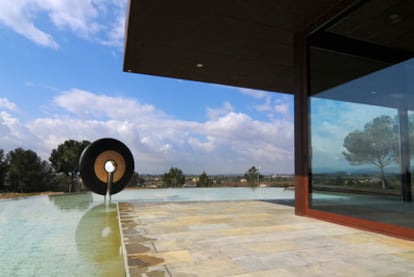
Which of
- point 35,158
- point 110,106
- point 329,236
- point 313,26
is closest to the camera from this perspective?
point 329,236

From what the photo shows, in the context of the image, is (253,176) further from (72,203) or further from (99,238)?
(99,238)

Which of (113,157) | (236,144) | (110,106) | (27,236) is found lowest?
(27,236)

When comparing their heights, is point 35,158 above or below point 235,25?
below

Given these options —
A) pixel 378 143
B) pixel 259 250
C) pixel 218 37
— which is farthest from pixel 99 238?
pixel 378 143

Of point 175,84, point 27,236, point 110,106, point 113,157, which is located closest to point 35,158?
point 110,106

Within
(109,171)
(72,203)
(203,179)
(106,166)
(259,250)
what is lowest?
(72,203)

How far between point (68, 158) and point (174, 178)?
4.71m

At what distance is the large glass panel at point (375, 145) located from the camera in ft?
12.4

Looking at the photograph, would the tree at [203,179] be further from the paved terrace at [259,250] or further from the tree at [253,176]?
the paved terrace at [259,250]

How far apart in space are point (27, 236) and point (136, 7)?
3441 millimetres

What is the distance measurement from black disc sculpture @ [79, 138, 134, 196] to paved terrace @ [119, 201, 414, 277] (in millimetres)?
2729

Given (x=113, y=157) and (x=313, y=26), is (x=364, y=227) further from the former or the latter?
(x=113, y=157)

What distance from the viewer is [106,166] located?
6301 millimetres

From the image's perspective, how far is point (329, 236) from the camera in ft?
10.0
